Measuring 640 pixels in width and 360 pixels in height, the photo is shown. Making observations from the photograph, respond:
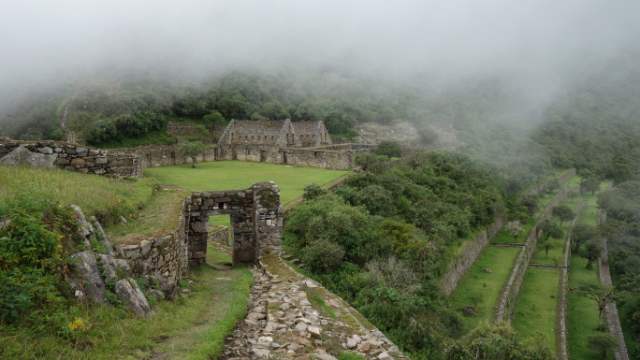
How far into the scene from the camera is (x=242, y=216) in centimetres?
1580

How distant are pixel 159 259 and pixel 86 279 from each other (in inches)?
93.6

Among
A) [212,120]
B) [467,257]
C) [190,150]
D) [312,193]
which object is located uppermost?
[212,120]

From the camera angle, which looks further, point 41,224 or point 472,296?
point 472,296

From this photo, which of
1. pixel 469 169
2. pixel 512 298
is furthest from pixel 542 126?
pixel 512 298

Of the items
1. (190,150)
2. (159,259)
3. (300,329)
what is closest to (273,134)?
(190,150)

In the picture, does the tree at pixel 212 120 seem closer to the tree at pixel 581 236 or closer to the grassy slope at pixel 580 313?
the tree at pixel 581 236

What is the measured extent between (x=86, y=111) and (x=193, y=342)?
190ft

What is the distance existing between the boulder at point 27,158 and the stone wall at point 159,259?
5.78 meters

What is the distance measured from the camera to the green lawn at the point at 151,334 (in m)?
6.44

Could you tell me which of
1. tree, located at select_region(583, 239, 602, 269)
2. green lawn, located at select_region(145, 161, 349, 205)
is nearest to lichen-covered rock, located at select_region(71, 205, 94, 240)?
green lawn, located at select_region(145, 161, 349, 205)

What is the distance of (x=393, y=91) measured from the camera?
10900 cm

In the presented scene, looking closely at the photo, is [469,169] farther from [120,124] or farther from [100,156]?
[100,156]

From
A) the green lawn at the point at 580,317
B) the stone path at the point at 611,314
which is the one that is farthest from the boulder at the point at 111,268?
the stone path at the point at 611,314

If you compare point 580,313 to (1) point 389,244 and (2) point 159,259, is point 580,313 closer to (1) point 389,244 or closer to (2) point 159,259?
(1) point 389,244
